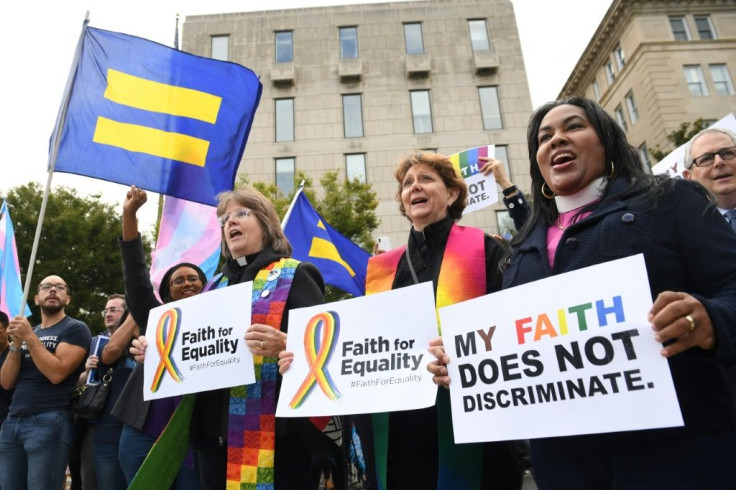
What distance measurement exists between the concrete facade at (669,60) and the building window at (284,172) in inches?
686

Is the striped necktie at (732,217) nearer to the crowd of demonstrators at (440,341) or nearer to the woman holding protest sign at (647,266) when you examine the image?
the crowd of demonstrators at (440,341)

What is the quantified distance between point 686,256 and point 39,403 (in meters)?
4.62

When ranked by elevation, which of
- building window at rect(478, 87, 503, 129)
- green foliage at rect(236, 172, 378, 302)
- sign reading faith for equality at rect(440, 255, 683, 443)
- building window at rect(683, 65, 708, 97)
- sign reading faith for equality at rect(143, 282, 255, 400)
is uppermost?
building window at rect(683, 65, 708, 97)

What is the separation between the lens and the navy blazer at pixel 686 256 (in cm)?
140

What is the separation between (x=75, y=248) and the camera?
20797 millimetres

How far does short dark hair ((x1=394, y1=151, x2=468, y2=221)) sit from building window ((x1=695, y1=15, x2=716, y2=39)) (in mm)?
32079

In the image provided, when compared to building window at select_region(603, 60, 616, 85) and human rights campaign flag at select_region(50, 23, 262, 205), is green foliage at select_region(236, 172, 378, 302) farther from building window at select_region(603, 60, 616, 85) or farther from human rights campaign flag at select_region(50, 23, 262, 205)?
building window at select_region(603, 60, 616, 85)

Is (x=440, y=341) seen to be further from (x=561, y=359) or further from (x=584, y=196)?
(x=584, y=196)

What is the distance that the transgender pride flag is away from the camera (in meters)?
6.00

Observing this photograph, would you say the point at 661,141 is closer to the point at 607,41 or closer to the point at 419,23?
the point at 607,41

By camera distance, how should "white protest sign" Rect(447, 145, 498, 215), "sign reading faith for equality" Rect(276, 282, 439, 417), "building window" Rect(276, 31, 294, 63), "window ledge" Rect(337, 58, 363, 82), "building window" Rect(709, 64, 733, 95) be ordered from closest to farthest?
"sign reading faith for equality" Rect(276, 282, 439, 417), "white protest sign" Rect(447, 145, 498, 215), "window ledge" Rect(337, 58, 363, 82), "building window" Rect(276, 31, 294, 63), "building window" Rect(709, 64, 733, 95)

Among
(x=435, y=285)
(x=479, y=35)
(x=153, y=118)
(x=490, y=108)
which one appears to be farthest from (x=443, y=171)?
(x=479, y=35)

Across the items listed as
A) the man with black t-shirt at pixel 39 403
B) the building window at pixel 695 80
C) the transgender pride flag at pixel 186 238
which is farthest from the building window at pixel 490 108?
the man with black t-shirt at pixel 39 403

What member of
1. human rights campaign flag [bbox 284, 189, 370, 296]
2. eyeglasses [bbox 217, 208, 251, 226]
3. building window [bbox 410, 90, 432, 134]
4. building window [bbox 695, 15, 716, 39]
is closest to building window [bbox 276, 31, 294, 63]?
building window [bbox 410, 90, 432, 134]
